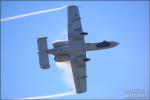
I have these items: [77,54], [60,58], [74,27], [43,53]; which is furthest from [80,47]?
[43,53]

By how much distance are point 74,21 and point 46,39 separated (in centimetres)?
802

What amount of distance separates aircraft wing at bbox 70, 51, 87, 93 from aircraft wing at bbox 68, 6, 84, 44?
3.14 meters

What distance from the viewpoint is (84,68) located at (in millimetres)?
79562

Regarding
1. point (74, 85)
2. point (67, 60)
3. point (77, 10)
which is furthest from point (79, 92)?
point (77, 10)

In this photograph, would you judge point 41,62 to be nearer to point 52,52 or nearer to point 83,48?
point 52,52

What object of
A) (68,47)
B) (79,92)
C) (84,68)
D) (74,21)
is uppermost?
(74,21)

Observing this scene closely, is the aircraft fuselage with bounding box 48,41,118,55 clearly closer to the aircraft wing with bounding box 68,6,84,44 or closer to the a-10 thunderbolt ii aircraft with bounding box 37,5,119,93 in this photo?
the a-10 thunderbolt ii aircraft with bounding box 37,5,119,93

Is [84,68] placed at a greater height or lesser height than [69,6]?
lesser

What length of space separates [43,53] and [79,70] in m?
9.40

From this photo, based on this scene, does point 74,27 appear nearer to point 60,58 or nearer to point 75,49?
point 75,49

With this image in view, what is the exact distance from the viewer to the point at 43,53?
7656 cm

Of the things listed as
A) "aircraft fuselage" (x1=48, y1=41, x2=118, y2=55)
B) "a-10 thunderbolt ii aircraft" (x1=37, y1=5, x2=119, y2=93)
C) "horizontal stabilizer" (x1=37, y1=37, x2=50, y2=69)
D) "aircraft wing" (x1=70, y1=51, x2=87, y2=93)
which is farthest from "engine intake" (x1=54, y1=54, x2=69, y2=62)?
"horizontal stabilizer" (x1=37, y1=37, x2=50, y2=69)

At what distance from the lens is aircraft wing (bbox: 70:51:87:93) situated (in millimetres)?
77750

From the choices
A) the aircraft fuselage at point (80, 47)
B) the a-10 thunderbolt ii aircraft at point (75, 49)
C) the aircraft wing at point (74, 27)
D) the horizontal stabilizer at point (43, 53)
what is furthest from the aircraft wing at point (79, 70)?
the horizontal stabilizer at point (43, 53)
